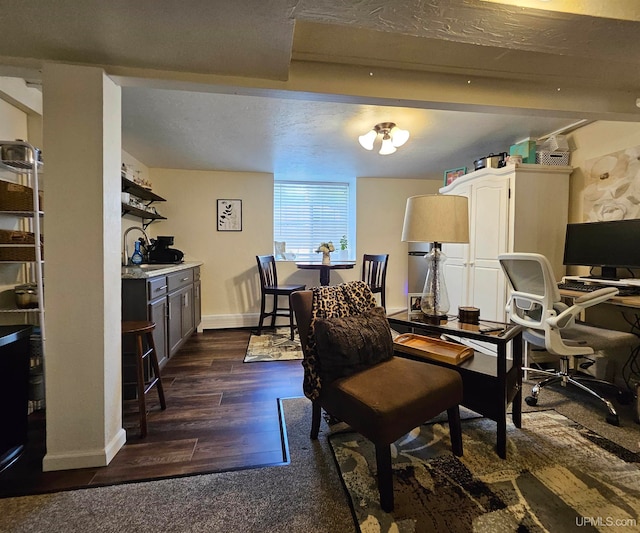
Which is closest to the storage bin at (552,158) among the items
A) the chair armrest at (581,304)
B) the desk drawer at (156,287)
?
the chair armrest at (581,304)

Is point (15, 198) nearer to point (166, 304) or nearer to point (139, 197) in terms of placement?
point (166, 304)

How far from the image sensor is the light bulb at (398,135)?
2517mm

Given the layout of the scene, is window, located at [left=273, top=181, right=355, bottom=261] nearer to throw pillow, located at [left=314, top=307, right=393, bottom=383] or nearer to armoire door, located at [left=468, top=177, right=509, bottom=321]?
armoire door, located at [left=468, top=177, right=509, bottom=321]

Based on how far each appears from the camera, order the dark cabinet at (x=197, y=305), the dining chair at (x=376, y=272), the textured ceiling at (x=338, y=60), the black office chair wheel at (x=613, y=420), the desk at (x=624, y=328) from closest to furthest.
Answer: the textured ceiling at (x=338, y=60) → the black office chair wheel at (x=613, y=420) → the desk at (x=624, y=328) → the dark cabinet at (x=197, y=305) → the dining chair at (x=376, y=272)

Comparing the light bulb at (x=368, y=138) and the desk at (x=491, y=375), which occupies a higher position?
the light bulb at (x=368, y=138)

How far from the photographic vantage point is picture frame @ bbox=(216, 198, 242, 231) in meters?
4.17

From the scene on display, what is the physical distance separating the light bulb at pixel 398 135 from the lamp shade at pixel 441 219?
856 mm

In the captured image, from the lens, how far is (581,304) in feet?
6.22

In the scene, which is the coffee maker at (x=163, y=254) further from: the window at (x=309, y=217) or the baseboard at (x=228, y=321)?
the window at (x=309, y=217)

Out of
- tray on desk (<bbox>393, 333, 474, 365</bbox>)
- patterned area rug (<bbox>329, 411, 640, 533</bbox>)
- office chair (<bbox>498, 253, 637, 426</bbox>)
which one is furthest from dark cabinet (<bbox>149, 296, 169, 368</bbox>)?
office chair (<bbox>498, 253, 637, 426</bbox>)

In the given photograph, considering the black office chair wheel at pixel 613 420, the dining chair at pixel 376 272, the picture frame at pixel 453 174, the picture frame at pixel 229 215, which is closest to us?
the black office chair wheel at pixel 613 420

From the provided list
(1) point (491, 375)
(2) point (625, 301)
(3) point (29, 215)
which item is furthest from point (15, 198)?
(2) point (625, 301)

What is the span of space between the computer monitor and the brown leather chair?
1763 millimetres

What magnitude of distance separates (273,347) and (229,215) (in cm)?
193
